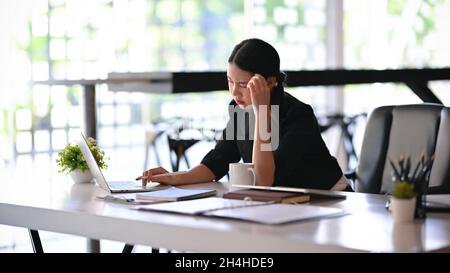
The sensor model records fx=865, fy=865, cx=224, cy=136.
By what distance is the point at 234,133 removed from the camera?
322 centimetres

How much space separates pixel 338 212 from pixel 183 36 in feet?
21.1

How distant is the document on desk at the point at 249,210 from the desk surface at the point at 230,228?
0.02 m

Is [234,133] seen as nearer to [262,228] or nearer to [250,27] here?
[262,228]

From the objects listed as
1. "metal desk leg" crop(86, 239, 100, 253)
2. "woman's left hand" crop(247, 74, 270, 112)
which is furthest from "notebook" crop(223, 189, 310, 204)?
"metal desk leg" crop(86, 239, 100, 253)

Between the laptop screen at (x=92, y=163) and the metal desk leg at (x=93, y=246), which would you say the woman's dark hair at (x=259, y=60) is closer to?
the laptop screen at (x=92, y=163)

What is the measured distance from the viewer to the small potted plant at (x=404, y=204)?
6.72 feet

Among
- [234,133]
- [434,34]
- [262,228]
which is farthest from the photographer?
[434,34]

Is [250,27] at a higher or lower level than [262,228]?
higher

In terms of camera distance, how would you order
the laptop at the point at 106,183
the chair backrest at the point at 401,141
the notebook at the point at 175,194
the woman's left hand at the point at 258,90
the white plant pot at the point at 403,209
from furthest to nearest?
the chair backrest at the point at 401,141, the woman's left hand at the point at 258,90, the laptop at the point at 106,183, the notebook at the point at 175,194, the white plant pot at the point at 403,209

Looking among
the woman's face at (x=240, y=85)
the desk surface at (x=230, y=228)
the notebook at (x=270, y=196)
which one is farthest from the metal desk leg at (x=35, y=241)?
the woman's face at (x=240, y=85)

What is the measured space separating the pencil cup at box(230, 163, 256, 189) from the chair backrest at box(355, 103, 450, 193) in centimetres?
91

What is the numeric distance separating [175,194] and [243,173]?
0.95ft

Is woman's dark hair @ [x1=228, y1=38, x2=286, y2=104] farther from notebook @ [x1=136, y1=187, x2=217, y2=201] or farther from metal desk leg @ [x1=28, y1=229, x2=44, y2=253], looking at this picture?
metal desk leg @ [x1=28, y1=229, x2=44, y2=253]
